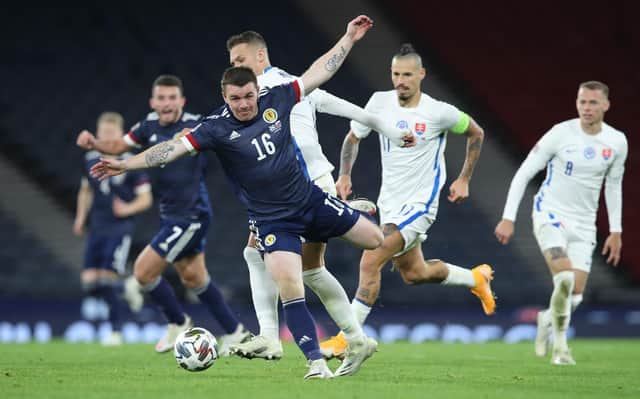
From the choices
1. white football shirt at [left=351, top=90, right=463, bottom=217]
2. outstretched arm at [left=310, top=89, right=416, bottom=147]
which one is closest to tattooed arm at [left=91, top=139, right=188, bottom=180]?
outstretched arm at [left=310, top=89, right=416, bottom=147]

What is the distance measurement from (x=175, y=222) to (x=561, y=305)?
3.40 meters

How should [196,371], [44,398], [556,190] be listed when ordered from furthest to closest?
[556,190], [196,371], [44,398]

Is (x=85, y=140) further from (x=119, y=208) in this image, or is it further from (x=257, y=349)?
(x=119, y=208)

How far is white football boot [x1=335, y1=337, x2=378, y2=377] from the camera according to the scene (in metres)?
7.41

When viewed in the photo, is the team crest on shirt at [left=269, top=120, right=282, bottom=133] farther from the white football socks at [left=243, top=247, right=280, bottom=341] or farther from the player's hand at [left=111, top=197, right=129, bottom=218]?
the player's hand at [left=111, top=197, right=129, bottom=218]

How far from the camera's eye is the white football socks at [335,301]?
7441 mm

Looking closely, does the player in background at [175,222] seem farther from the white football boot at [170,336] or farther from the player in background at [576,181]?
the player in background at [576,181]

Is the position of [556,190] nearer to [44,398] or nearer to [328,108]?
[328,108]

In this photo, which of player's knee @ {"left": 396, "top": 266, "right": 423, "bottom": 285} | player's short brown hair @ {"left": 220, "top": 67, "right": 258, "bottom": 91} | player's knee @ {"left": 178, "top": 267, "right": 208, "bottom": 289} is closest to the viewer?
player's short brown hair @ {"left": 220, "top": 67, "right": 258, "bottom": 91}

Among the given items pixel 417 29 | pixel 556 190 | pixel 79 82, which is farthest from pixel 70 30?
pixel 556 190

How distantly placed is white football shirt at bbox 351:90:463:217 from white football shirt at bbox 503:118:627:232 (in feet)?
2.52

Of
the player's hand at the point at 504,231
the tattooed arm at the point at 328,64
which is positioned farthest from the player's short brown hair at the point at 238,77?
the player's hand at the point at 504,231

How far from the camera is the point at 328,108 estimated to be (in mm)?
Answer: 8297

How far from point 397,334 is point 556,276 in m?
6.52
